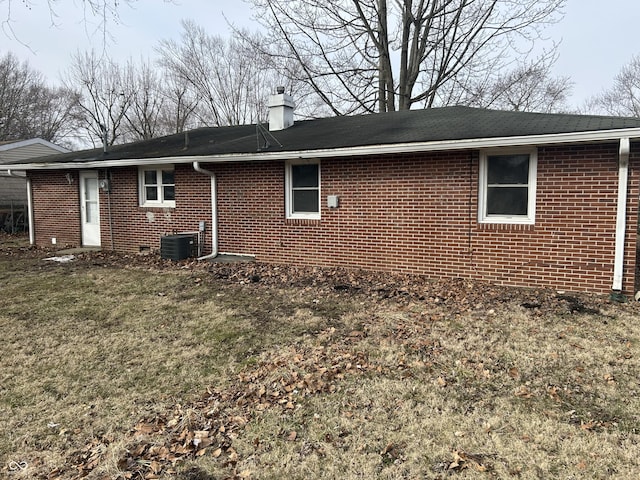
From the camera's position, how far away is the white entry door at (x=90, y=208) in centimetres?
1166

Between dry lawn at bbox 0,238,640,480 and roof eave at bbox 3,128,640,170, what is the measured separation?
88.7 inches

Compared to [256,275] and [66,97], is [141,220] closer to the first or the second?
[256,275]

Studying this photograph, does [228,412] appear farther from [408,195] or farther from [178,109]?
[178,109]

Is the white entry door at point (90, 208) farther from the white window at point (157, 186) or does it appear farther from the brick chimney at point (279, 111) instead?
the brick chimney at point (279, 111)

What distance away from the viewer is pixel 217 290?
284 inches

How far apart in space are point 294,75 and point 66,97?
80.5ft

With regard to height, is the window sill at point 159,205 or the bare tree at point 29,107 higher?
the bare tree at point 29,107

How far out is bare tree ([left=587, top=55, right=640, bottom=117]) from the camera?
3094cm

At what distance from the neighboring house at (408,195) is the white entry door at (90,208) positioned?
0.08 meters

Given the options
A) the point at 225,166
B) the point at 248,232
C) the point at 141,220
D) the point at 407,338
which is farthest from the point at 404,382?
the point at 141,220

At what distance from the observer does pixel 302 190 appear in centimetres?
886

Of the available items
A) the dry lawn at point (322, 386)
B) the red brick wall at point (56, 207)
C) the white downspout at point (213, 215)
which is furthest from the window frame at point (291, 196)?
the red brick wall at point (56, 207)

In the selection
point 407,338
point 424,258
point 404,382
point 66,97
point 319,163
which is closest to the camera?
point 404,382

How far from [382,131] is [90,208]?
8.16 metres
